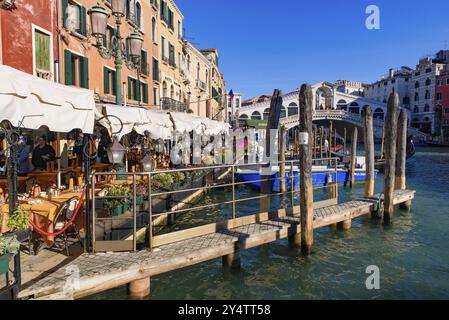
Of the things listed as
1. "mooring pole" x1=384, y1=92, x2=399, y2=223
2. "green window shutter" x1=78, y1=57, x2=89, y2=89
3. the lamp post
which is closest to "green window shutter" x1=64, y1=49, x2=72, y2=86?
"green window shutter" x1=78, y1=57, x2=89, y2=89

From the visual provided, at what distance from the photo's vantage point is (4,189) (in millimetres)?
6703

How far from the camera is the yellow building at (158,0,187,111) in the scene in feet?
78.3

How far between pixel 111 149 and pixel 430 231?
8779 mm

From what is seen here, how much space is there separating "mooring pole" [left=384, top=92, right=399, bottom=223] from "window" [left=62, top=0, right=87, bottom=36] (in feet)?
37.3

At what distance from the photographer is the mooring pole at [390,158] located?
10.1 m

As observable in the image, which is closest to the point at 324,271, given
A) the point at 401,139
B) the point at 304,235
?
the point at 304,235

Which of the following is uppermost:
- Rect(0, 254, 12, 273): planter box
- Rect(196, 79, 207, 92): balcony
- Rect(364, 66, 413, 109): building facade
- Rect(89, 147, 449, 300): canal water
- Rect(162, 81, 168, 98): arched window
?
Rect(364, 66, 413, 109): building facade

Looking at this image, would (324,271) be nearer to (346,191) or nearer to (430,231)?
(430,231)

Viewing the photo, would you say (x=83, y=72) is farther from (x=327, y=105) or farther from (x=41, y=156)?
(x=327, y=105)

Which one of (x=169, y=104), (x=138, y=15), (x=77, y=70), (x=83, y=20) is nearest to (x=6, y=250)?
(x=77, y=70)

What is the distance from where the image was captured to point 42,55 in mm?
11656

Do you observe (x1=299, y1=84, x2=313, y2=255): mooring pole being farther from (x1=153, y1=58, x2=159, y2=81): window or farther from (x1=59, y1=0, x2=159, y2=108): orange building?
(x1=153, y1=58, x2=159, y2=81): window

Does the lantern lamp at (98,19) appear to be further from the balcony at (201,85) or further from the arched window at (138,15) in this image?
the balcony at (201,85)

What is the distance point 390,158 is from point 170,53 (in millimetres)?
19638
